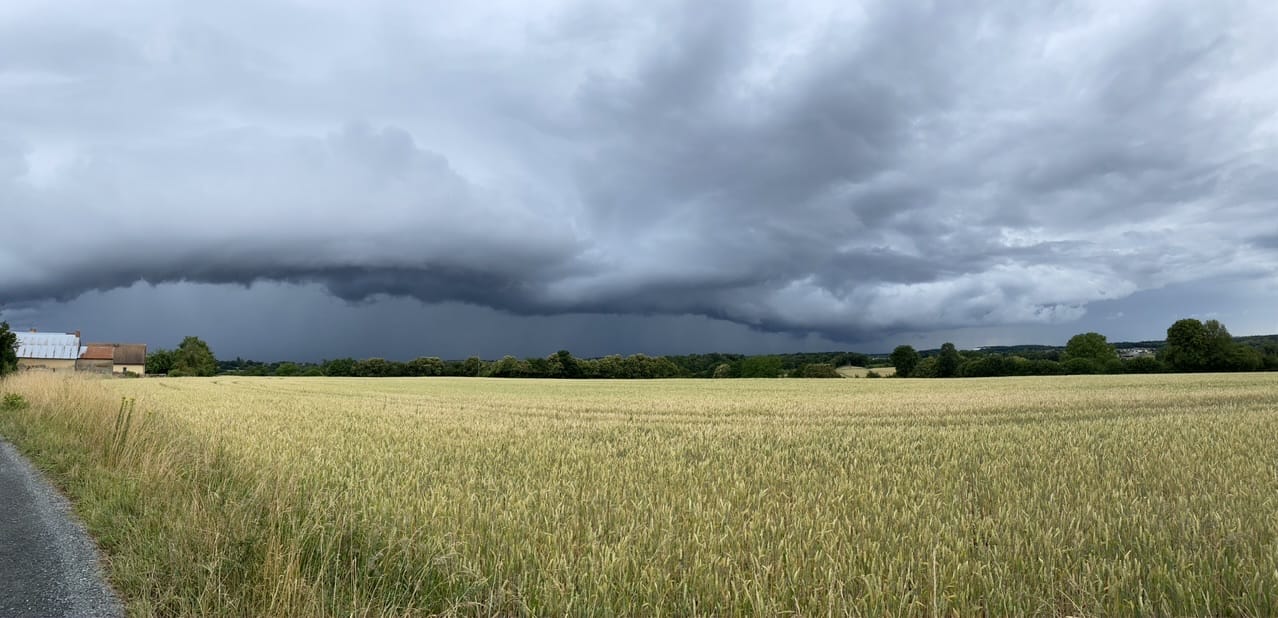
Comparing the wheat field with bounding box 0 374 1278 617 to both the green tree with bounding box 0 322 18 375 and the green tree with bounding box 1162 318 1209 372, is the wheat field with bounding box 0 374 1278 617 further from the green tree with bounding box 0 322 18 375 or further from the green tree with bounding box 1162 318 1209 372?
the green tree with bounding box 1162 318 1209 372

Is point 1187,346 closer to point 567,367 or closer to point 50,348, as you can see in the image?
point 567,367

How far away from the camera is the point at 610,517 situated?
6.13 m

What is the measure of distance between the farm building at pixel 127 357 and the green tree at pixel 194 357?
506 cm

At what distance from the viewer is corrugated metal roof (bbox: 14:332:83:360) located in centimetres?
9581

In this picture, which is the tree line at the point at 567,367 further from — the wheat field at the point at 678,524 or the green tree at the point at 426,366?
the wheat field at the point at 678,524

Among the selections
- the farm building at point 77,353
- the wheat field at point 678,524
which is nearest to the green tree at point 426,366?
the farm building at point 77,353

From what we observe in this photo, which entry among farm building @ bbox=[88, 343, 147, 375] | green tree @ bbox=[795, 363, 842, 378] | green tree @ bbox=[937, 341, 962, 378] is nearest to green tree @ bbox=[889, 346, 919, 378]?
green tree @ bbox=[937, 341, 962, 378]

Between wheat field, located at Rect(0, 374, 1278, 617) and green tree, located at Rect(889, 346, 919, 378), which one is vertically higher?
green tree, located at Rect(889, 346, 919, 378)

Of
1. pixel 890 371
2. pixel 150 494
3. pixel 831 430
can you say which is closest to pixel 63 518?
pixel 150 494

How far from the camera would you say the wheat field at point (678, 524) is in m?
4.16

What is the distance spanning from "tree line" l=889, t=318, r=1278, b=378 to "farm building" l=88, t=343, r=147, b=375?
427ft

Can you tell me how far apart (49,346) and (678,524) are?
131525 millimetres

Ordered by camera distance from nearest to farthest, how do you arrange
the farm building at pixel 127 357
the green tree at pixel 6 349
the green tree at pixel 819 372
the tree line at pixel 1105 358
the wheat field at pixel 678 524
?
the wheat field at pixel 678 524 → the green tree at pixel 6 349 → the tree line at pixel 1105 358 → the green tree at pixel 819 372 → the farm building at pixel 127 357

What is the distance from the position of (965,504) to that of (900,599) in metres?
3.29
